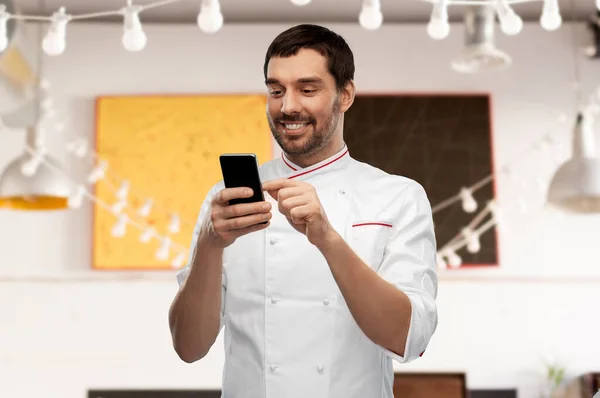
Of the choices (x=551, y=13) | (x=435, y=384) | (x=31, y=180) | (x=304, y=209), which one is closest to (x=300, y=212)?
(x=304, y=209)

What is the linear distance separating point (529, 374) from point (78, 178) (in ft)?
10.5

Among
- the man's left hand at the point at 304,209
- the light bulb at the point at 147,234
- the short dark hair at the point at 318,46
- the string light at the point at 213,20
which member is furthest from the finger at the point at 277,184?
the light bulb at the point at 147,234

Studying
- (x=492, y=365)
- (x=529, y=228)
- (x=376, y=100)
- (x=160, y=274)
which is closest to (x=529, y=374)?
(x=492, y=365)

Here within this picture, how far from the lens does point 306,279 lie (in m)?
1.44

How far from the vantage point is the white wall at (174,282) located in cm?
537

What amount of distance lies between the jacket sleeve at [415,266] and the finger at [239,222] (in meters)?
0.25

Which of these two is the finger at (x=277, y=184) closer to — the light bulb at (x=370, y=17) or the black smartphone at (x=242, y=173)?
the black smartphone at (x=242, y=173)

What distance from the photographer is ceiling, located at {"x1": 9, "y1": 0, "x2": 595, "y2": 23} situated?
5.47m

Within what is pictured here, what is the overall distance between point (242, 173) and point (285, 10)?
4543 mm

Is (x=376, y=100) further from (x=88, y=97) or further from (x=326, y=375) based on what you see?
(x=326, y=375)

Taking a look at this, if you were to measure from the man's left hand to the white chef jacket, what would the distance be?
0.18 m

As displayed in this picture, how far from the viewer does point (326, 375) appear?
138 centimetres

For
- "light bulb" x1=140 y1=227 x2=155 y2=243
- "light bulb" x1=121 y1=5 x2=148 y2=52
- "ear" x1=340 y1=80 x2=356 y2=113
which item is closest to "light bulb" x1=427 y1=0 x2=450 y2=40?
"light bulb" x1=121 y1=5 x2=148 y2=52

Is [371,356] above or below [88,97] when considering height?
below
